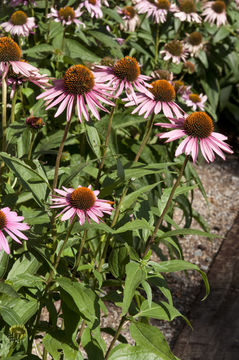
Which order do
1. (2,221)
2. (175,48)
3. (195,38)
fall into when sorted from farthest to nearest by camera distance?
1. (195,38)
2. (175,48)
3. (2,221)

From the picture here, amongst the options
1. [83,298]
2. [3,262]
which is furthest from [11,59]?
[83,298]

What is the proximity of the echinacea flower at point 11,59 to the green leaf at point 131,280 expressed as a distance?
0.62 meters

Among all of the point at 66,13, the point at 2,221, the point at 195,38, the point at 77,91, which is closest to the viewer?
the point at 2,221

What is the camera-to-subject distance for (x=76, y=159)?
238cm

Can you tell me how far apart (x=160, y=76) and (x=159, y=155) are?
0.37m

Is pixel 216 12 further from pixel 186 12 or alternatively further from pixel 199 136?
pixel 199 136

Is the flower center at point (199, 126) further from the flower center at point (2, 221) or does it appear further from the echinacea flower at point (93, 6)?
the echinacea flower at point (93, 6)

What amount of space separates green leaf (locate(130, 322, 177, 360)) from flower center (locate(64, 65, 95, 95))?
680mm

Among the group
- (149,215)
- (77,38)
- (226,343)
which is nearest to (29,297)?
(149,215)

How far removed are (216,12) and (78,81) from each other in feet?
8.18

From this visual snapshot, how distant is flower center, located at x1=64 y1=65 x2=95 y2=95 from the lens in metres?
1.44

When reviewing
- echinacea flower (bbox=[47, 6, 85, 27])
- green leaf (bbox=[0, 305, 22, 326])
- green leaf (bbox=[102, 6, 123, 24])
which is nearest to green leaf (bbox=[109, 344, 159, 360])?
green leaf (bbox=[0, 305, 22, 326])

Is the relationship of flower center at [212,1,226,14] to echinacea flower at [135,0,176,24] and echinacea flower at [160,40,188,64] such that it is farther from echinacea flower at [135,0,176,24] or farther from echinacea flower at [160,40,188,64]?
echinacea flower at [160,40,188,64]

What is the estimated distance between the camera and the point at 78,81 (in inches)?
56.7
